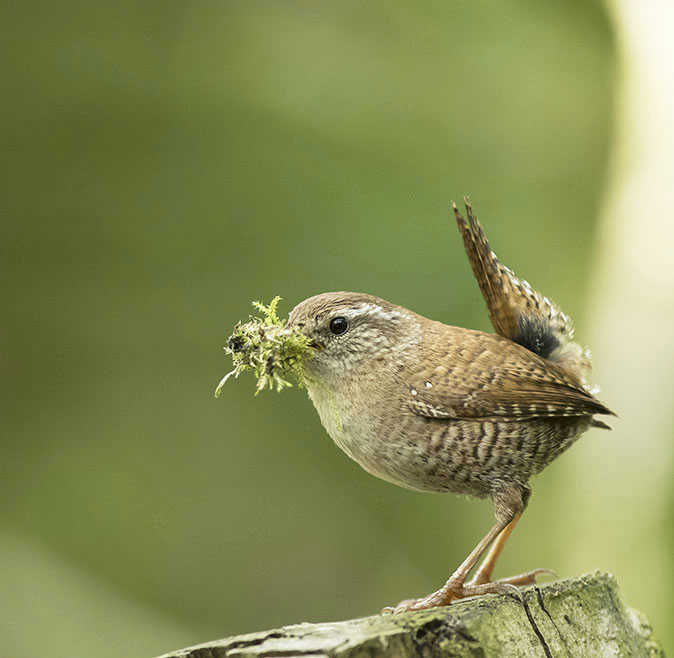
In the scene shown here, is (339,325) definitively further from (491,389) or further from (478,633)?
(478,633)

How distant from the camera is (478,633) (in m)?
1.87

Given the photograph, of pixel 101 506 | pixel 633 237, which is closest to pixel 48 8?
pixel 101 506

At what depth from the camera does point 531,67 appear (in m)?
6.00

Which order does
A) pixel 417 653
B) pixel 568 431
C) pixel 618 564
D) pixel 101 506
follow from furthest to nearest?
pixel 101 506, pixel 618 564, pixel 568 431, pixel 417 653

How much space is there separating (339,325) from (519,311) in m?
0.66

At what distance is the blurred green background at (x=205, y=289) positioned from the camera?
17.5 ft

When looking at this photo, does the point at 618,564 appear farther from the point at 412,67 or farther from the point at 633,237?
the point at 412,67

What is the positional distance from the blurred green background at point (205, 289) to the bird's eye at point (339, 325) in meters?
2.44

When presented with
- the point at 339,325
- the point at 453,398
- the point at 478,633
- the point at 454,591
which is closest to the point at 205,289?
the point at 339,325

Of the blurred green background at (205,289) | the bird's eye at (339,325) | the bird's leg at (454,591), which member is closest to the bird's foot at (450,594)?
the bird's leg at (454,591)

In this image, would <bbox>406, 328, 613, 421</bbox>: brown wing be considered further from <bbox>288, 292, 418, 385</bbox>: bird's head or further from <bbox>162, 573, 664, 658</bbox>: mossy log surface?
<bbox>162, 573, 664, 658</bbox>: mossy log surface

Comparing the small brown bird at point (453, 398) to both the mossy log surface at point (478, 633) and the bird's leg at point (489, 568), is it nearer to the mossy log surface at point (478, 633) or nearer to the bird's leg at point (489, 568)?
the bird's leg at point (489, 568)

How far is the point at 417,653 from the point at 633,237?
14.6 feet

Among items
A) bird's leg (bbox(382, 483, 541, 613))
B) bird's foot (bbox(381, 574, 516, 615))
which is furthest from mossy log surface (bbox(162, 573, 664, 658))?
bird's foot (bbox(381, 574, 516, 615))
